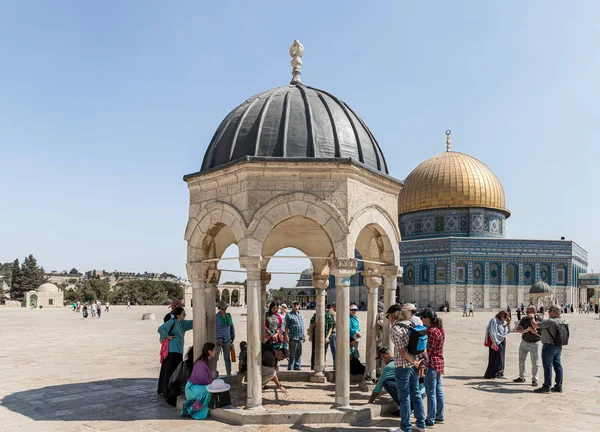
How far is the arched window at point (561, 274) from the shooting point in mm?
45562

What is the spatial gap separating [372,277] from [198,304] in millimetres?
2956

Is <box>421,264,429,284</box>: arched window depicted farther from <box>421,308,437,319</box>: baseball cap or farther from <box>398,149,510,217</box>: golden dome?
<box>421,308,437,319</box>: baseball cap

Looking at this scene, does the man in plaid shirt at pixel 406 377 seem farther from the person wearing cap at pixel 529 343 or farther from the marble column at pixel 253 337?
the person wearing cap at pixel 529 343

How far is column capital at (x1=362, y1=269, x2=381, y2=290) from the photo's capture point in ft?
29.4

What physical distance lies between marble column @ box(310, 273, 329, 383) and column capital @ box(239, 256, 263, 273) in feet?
10.5

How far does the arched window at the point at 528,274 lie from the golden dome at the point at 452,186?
651cm

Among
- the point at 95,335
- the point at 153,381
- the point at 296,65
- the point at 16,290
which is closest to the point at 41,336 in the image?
the point at 95,335

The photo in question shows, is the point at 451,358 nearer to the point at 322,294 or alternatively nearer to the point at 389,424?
the point at 322,294

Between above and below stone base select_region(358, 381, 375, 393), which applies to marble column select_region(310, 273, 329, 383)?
above

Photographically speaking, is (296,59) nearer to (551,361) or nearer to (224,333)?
(224,333)

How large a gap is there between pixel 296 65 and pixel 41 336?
1692 centimetres

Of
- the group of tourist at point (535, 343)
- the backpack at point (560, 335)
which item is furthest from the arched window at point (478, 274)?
the backpack at point (560, 335)

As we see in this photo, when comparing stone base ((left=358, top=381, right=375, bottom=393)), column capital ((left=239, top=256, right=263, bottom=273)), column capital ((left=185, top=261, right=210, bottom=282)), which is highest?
column capital ((left=239, top=256, right=263, bottom=273))

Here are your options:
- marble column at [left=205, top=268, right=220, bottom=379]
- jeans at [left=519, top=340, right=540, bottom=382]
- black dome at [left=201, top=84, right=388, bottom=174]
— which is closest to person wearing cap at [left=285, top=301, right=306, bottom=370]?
marble column at [left=205, top=268, right=220, bottom=379]
